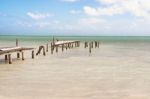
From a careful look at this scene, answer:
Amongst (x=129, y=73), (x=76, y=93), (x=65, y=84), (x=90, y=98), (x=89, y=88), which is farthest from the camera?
(x=129, y=73)

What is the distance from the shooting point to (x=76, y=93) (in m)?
14.0

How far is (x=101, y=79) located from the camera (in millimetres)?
17922

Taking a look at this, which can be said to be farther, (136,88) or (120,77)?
(120,77)

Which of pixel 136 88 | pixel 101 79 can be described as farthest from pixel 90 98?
pixel 101 79

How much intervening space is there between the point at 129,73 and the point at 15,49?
10.9 metres

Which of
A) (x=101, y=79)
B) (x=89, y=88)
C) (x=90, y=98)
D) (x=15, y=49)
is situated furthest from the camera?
(x=15, y=49)

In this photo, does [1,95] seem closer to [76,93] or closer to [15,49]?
[76,93]

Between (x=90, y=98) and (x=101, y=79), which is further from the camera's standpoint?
(x=101, y=79)

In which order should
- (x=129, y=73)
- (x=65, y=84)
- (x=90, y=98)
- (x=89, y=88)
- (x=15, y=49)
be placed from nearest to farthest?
1. (x=90, y=98)
2. (x=89, y=88)
3. (x=65, y=84)
4. (x=129, y=73)
5. (x=15, y=49)

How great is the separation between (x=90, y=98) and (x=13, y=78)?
650 cm

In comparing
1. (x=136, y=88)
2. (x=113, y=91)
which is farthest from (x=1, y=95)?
(x=136, y=88)

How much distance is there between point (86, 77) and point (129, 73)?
11.4 ft

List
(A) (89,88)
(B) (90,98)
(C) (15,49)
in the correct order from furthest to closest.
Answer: (C) (15,49), (A) (89,88), (B) (90,98)

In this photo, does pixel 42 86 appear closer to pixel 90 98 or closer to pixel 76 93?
pixel 76 93
